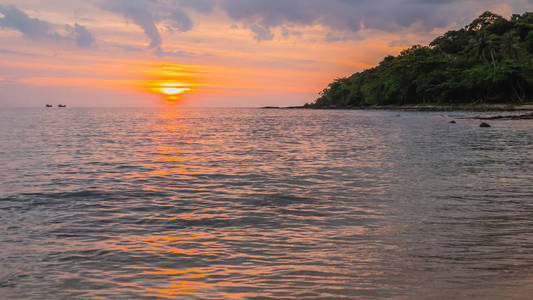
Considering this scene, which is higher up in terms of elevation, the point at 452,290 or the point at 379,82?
the point at 379,82

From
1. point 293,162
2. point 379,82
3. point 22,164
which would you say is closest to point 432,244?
point 293,162

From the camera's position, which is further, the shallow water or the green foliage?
the green foliage

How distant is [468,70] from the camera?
108 meters

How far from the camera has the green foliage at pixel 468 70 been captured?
334 feet

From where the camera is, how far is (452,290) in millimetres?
5816

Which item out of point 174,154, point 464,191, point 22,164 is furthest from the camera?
point 174,154

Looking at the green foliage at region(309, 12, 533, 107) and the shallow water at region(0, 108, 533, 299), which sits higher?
the green foliage at region(309, 12, 533, 107)

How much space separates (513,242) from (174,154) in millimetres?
21945

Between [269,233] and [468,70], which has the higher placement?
[468,70]

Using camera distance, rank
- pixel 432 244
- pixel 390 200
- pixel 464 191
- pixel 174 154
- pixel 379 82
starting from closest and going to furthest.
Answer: pixel 432 244 → pixel 390 200 → pixel 464 191 → pixel 174 154 → pixel 379 82

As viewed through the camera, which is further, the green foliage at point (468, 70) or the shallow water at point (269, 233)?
the green foliage at point (468, 70)

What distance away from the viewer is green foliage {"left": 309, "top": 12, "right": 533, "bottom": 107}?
102m

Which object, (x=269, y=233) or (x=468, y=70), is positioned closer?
(x=269, y=233)

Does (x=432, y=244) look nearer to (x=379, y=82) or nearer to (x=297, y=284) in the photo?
(x=297, y=284)
